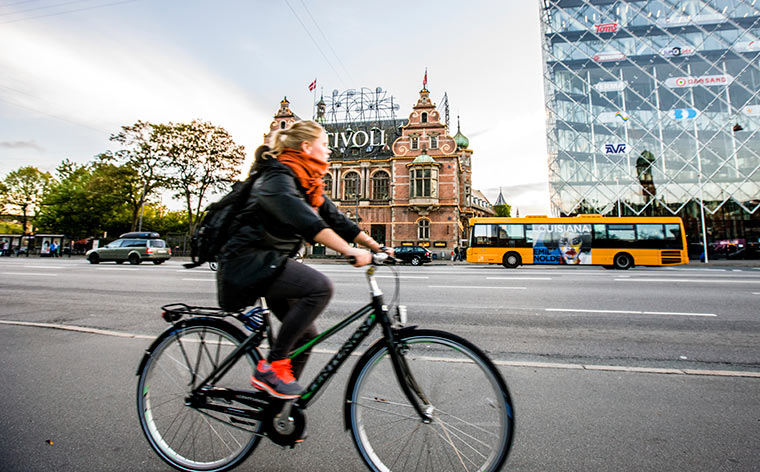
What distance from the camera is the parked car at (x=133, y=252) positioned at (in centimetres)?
1931

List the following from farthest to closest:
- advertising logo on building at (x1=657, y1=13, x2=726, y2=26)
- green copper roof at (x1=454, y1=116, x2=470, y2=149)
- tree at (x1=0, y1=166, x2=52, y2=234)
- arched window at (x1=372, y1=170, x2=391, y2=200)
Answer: green copper roof at (x1=454, y1=116, x2=470, y2=149) < tree at (x1=0, y1=166, x2=52, y2=234) < arched window at (x1=372, y1=170, x2=391, y2=200) < advertising logo on building at (x1=657, y1=13, x2=726, y2=26)

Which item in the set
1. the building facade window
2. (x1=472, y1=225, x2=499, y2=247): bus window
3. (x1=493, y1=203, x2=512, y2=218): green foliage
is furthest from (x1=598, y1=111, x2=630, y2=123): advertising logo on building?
(x1=493, y1=203, x2=512, y2=218): green foliage

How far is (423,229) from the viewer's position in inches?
1496

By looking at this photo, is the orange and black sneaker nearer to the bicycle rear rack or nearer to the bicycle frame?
the bicycle frame

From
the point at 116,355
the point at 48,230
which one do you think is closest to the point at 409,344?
the point at 116,355

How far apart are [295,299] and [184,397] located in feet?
3.05

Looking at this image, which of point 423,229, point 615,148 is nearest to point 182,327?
point 423,229

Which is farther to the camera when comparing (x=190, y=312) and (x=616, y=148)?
(x=616, y=148)

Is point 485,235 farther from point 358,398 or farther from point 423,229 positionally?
point 358,398

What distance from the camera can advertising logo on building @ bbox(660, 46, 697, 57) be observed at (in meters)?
33.2

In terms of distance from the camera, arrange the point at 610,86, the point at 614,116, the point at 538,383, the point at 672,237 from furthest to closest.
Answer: the point at 610,86
the point at 614,116
the point at 672,237
the point at 538,383

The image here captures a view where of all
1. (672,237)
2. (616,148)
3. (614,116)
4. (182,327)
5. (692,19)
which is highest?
(692,19)

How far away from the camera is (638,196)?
3244 cm

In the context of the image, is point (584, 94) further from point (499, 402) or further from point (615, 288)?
point (499, 402)
